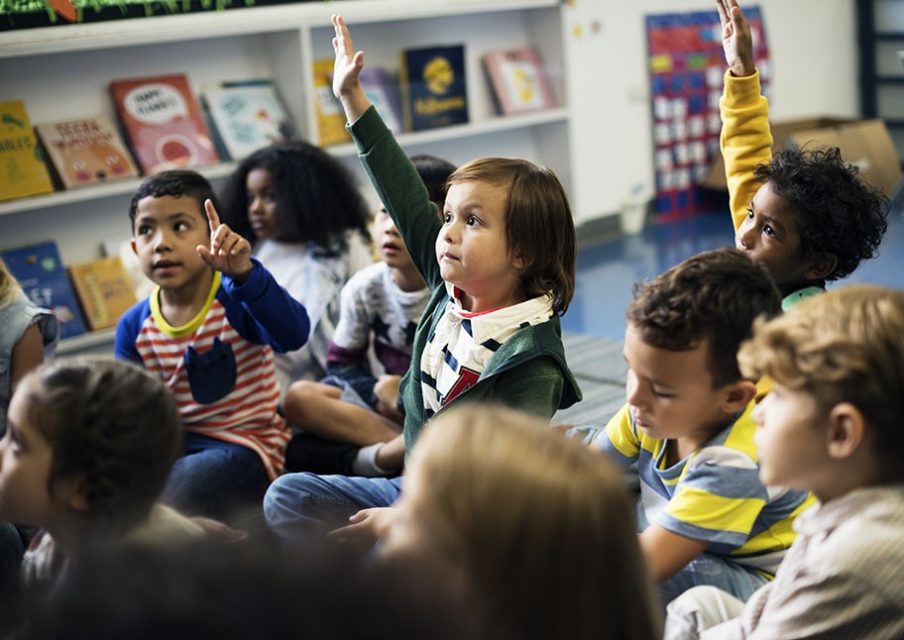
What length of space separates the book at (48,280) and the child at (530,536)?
2.81 m

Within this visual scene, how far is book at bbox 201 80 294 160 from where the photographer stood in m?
3.73

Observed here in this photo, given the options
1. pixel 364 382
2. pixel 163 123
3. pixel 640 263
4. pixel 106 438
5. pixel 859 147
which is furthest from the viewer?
pixel 859 147

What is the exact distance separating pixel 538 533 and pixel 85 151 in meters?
3.00

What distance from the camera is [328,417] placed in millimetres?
2371

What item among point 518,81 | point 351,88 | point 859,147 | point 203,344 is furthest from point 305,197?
point 859,147

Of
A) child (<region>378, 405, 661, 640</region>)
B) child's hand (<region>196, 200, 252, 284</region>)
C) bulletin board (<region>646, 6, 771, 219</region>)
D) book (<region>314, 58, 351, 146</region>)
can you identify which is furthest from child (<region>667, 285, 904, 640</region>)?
bulletin board (<region>646, 6, 771, 219</region>)

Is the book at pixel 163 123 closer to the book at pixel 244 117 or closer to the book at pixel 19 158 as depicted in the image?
the book at pixel 244 117

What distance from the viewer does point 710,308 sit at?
134cm

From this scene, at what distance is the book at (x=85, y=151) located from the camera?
3357 mm

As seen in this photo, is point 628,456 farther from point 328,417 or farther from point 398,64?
point 398,64

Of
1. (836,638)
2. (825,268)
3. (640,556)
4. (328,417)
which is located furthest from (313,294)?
(640,556)

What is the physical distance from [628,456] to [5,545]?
1.03 m

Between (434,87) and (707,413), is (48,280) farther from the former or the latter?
(707,413)

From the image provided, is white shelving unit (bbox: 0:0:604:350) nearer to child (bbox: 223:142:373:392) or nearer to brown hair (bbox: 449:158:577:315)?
child (bbox: 223:142:373:392)
